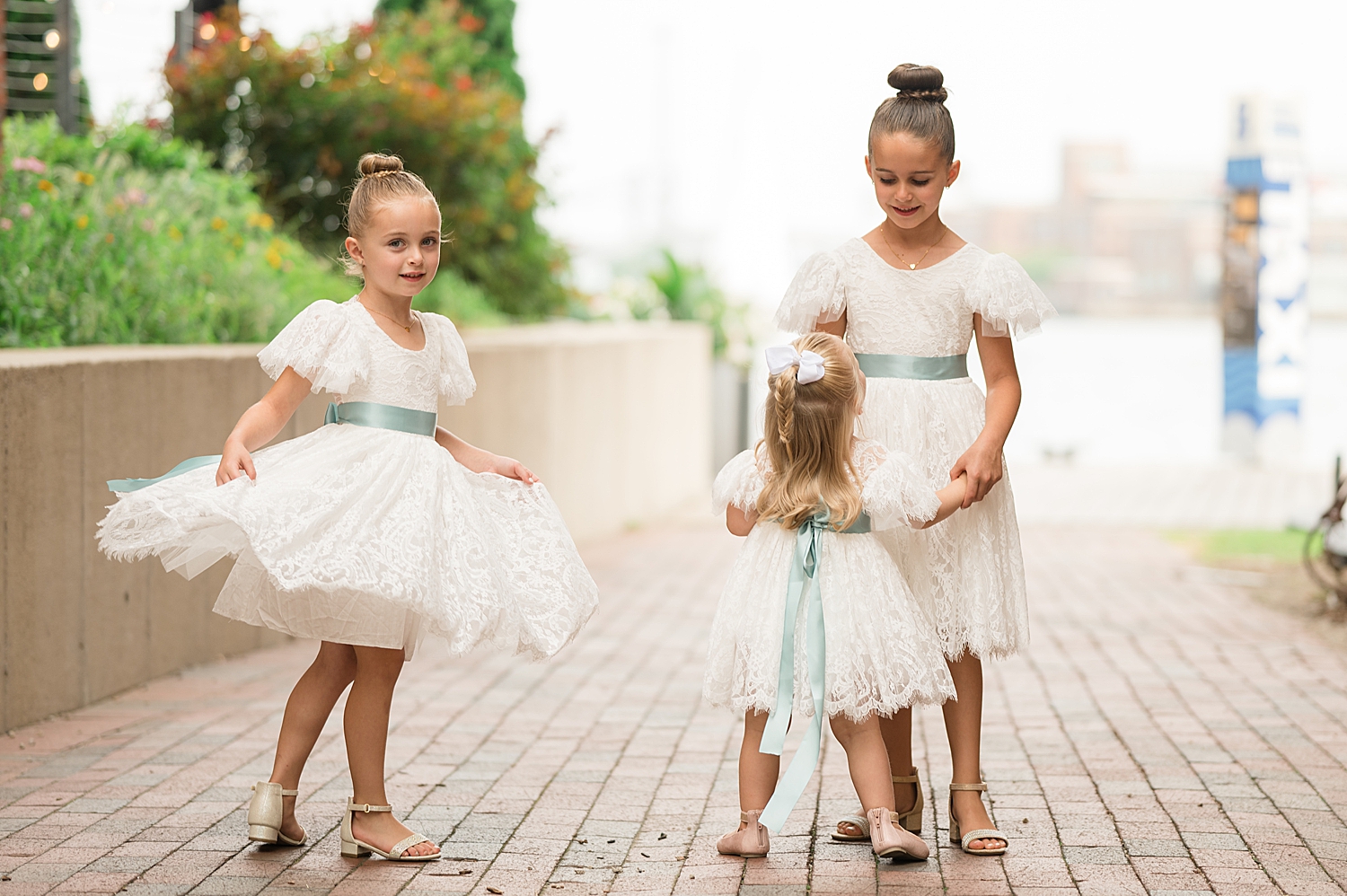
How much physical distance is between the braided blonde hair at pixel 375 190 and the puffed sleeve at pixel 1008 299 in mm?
1317

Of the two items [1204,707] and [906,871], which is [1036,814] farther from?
[1204,707]

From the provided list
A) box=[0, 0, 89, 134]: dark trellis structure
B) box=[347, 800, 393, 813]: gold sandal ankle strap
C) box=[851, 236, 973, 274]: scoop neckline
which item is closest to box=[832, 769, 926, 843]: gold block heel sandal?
box=[347, 800, 393, 813]: gold sandal ankle strap

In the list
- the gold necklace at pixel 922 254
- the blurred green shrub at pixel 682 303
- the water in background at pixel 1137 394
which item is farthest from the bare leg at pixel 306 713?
the water in background at pixel 1137 394

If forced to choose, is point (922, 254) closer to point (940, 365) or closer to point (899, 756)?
point (940, 365)

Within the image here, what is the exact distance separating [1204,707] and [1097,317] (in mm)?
31208

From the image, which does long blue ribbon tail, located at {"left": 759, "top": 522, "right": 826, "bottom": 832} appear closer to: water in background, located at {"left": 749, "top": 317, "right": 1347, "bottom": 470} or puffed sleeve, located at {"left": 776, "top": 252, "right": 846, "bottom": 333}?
puffed sleeve, located at {"left": 776, "top": 252, "right": 846, "bottom": 333}

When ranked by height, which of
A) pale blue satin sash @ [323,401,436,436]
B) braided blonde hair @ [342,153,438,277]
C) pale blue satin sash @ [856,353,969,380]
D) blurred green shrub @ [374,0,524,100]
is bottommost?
pale blue satin sash @ [323,401,436,436]

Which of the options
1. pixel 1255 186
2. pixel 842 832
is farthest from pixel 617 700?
pixel 1255 186

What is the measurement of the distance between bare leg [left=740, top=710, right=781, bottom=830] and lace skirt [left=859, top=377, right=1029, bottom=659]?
497 mm

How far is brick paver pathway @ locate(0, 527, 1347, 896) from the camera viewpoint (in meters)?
3.33

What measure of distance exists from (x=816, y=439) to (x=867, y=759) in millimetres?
743

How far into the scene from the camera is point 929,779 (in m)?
4.26

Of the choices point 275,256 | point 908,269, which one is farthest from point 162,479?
point 275,256

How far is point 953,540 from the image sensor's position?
3594mm
